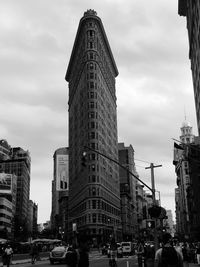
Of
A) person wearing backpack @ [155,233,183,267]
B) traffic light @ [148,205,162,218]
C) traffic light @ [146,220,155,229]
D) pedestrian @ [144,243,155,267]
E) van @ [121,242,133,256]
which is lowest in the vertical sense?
van @ [121,242,133,256]

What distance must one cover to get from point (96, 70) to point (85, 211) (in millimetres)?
46557

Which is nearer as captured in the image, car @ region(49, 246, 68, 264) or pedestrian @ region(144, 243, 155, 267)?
pedestrian @ region(144, 243, 155, 267)

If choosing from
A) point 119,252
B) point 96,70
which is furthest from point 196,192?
point 119,252

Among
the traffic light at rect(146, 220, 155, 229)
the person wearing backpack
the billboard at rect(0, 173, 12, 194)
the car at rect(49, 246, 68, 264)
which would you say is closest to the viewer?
the person wearing backpack

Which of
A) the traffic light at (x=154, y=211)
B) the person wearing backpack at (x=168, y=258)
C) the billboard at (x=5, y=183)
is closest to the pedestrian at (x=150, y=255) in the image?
the traffic light at (x=154, y=211)

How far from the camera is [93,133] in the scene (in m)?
126

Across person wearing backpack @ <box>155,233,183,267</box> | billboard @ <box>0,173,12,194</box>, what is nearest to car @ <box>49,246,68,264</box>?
person wearing backpack @ <box>155,233,183,267</box>

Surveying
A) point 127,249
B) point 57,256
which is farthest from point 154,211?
point 127,249

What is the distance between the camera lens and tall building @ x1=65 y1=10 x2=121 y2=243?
123812 millimetres

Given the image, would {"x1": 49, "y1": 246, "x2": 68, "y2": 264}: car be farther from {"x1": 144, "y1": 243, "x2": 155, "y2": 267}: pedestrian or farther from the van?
the van

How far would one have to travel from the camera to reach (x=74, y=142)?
513 feet

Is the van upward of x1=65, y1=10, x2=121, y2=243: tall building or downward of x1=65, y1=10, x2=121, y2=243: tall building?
downward

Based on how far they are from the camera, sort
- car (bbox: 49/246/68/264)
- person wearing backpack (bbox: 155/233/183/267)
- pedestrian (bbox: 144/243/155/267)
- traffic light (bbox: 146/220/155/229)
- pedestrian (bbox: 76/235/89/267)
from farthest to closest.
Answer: car (bbox: 49/246/68/264) → traffic light (bbox: 146/220/155/229) → pedestrian (bbox: 144/243/155/267) → pedestrian (bbox: 76/235/89/267) → person wearing backpack (bbox: 155/233/183/267)

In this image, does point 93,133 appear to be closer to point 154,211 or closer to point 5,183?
point 5,183
